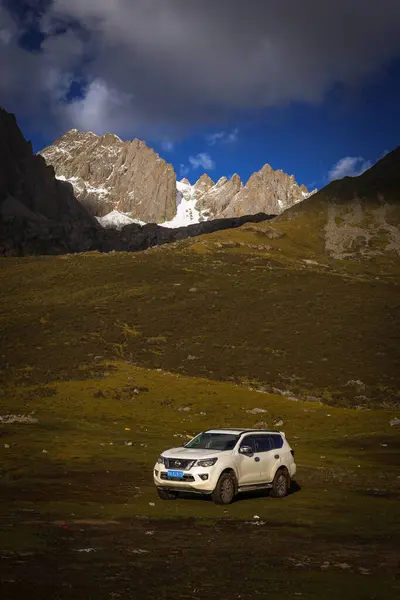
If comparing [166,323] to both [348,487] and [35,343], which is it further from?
[348,487]

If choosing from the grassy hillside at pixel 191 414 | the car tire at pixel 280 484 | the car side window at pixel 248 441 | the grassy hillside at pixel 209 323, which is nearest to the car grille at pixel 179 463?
the grassy hillside at pixel 191 414

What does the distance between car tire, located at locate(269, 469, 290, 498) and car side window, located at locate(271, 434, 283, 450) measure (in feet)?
2.64

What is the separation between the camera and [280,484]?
66.4 ft

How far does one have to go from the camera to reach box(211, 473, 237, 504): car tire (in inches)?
701

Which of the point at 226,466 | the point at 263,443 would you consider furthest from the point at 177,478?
the point at 263,443

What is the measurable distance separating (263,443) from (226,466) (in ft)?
8.11

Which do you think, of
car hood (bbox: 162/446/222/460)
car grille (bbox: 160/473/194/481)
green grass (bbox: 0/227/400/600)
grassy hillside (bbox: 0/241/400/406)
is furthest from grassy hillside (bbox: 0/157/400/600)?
car hood (bbox: 162/446/222/460)

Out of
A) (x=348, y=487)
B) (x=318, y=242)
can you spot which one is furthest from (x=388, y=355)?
(x=318, y=242)

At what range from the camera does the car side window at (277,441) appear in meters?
20.7

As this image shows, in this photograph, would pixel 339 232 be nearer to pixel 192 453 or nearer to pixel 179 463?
pixel 192 453

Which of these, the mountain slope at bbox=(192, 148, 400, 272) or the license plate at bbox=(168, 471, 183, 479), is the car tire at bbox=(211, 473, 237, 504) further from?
the mountain slope at bbox=(192, 148, 400, 272)

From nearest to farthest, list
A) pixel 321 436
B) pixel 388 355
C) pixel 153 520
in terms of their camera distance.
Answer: pixel 153 520 → pixel 321 436 → pixel 388 355

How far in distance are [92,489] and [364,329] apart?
5972 centimetres

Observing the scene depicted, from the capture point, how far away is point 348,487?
22750mm
